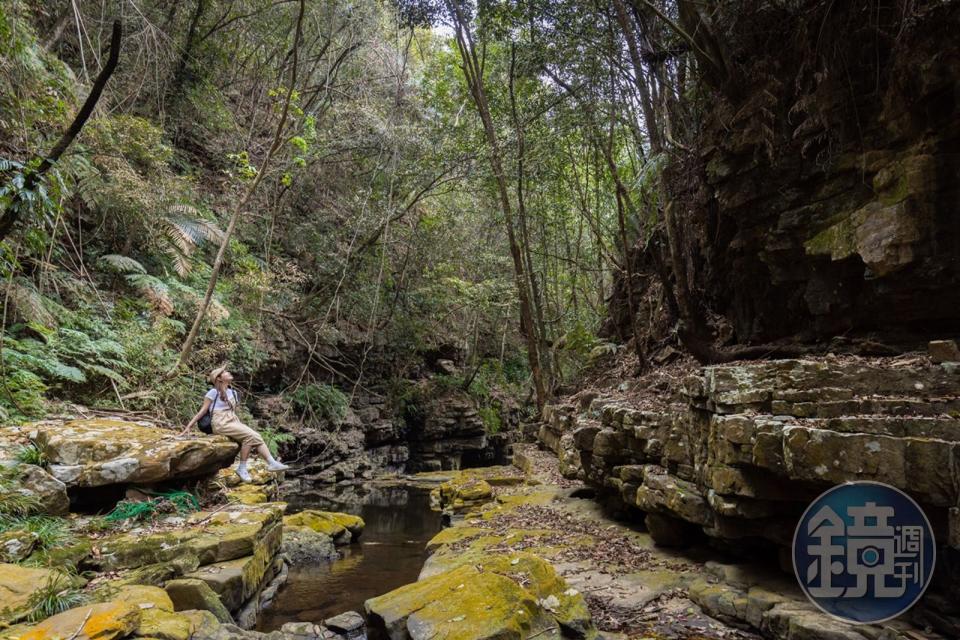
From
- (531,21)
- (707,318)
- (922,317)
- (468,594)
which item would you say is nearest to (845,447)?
(922,317)

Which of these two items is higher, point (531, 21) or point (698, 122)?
point (531, 21)

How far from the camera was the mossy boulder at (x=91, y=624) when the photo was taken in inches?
123

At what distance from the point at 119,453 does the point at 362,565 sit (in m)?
3.82

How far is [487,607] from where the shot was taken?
4172 mm

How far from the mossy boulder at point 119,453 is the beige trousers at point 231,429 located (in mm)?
480

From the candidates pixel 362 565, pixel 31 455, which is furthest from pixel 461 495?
pixel 31 455

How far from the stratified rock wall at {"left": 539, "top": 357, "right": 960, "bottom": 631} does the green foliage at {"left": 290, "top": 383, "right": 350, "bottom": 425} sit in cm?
1110

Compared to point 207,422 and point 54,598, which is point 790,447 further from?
point 207,422

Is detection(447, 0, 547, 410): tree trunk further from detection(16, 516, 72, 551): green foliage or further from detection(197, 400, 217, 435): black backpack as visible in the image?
Answer: detection(16, 516, 72, 551): green foliage

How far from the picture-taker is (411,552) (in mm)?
8555

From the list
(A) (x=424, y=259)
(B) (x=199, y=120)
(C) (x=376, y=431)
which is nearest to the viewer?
(B) (x=199, y=120)

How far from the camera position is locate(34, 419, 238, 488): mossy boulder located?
5691 mm

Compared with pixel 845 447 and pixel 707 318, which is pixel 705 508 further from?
pixel 707 318

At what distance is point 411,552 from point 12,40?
8.44 metres
